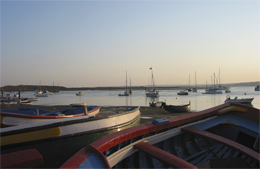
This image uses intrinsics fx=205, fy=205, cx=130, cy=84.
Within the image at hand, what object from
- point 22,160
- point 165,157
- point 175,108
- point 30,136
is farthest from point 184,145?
point 175,108

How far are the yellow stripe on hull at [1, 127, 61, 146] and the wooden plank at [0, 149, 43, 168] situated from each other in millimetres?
3935

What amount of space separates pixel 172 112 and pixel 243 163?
1821 cm

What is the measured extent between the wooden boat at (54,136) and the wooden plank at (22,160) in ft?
12.9

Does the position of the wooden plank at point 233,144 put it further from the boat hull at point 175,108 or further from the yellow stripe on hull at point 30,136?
the boat hull at point 175,108

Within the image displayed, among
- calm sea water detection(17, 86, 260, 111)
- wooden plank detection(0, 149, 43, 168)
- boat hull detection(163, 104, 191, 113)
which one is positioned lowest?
calm sea water detection(17, 86, 260, 111)

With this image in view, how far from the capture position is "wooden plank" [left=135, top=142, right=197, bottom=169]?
11.9ft

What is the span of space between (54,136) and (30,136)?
720 mm

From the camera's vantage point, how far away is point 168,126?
5609 millimetres

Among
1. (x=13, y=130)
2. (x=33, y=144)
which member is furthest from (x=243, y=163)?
(x=13, y=130)

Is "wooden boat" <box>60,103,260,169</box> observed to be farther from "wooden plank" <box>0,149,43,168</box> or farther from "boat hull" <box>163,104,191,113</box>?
"boat hull" <box>163,104,191,113</box>

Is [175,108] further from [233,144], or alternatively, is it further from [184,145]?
[233,144]

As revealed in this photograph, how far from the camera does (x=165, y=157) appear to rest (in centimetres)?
396

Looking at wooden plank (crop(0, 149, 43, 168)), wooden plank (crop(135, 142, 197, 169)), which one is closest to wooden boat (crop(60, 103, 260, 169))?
wooden plank (crop(135, 142, 197, 169))

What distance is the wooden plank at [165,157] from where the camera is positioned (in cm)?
362
